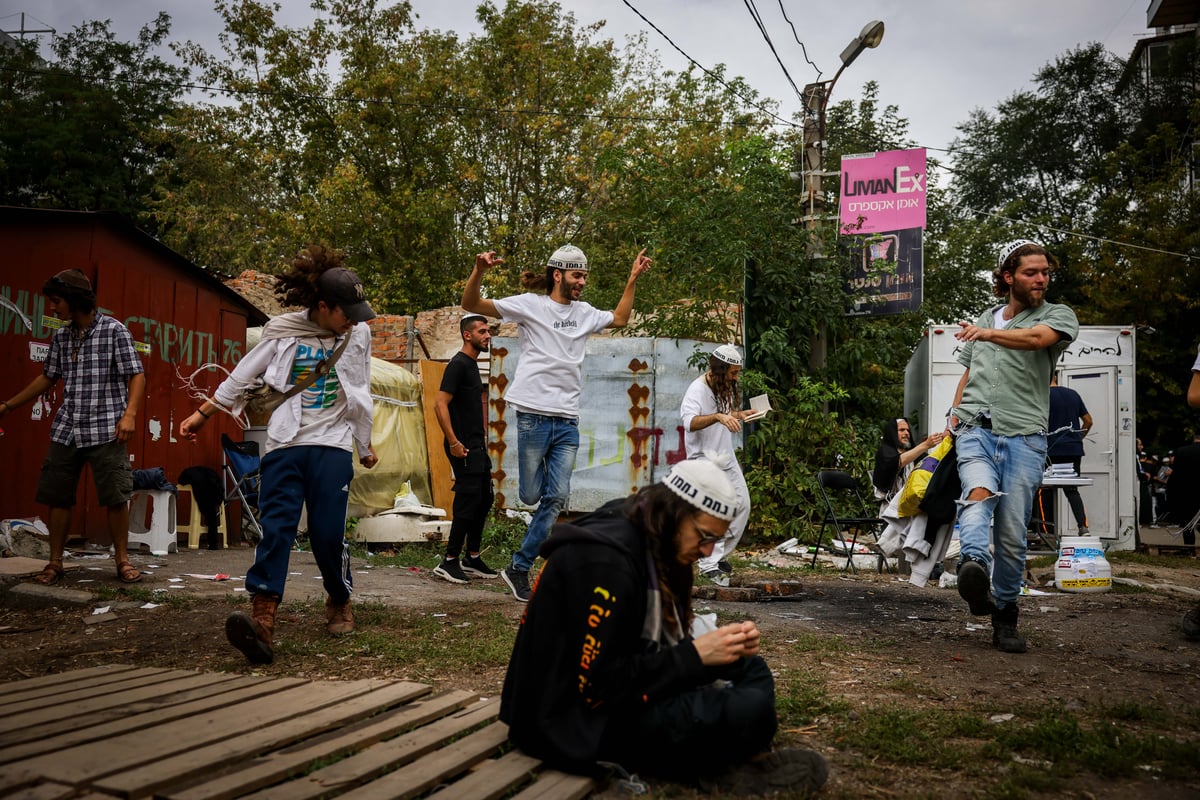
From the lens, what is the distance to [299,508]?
4.73m

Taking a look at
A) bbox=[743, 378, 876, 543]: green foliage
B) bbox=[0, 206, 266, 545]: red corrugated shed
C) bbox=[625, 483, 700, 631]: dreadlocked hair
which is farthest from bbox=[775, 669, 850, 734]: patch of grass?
bbox=[743, 378, 876, 543]: green foliage

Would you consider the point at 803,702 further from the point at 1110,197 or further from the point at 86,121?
the point at 86,121

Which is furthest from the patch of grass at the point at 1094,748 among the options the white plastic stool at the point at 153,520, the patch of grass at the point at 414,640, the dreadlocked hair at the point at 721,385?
the white plastic stool at the point at 153,520

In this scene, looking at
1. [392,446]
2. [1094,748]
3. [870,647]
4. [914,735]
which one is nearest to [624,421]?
[392,446]

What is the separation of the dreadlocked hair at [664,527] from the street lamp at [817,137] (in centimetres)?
1081

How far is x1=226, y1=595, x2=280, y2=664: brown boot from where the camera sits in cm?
425

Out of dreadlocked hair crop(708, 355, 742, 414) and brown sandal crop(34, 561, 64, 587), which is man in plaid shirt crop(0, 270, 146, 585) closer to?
brown sandal crop(34, 561, 64, 587)

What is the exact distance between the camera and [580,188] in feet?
79.6

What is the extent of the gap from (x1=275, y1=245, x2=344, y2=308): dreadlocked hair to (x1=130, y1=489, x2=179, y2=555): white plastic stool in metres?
4.81

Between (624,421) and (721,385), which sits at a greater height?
(721,385)

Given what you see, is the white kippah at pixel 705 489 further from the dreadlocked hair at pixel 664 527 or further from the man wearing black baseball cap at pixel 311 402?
the man wearing black baseball cap at pixel 311 402

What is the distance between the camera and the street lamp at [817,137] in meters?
13.4

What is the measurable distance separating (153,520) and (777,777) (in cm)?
759

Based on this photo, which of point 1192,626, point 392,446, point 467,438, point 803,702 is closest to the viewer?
point 803,702
